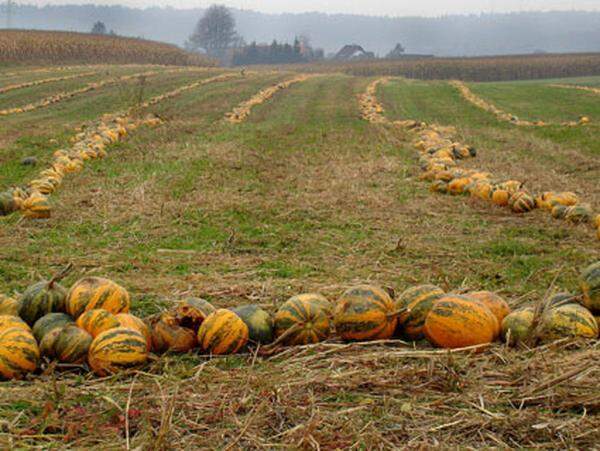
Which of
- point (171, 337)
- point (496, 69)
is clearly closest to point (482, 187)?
point (171, 337)

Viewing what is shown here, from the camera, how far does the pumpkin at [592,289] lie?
4930 millimetres

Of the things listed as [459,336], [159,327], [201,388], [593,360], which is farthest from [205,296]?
[593,360]

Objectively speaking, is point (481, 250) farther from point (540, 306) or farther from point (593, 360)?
point (593, 360)

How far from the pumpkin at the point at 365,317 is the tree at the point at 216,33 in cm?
15799

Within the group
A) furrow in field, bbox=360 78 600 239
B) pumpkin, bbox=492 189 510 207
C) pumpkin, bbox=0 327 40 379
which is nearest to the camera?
pumpkin, bbox=0 327 40 379

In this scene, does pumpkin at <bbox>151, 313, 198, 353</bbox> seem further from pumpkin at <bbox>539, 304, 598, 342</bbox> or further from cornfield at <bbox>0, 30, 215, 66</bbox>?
cornfield at <bbox>0, 30, 215, 66</bbox>

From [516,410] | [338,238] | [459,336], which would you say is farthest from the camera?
[338,238]

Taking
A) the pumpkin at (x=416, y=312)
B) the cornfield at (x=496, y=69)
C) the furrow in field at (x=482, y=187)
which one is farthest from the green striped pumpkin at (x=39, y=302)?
the cornfield at (x=496, y=69)

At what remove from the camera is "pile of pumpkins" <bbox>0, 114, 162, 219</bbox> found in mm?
9227

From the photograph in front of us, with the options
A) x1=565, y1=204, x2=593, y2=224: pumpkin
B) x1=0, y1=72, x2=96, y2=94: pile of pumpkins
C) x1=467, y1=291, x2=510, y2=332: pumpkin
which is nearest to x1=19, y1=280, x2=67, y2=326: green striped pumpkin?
x1=467, y1=291, x2=510, y2=332: pumpkin

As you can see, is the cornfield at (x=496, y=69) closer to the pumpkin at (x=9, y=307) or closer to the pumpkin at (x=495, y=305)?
the pumpkin at (x=495, y=305)

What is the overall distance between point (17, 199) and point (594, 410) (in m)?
Result: 8.17

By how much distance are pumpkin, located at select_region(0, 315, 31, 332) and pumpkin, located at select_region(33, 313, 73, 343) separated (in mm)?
66

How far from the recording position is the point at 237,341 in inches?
183
